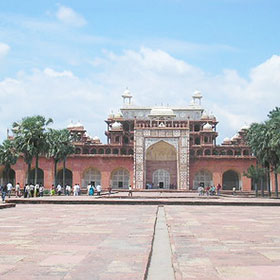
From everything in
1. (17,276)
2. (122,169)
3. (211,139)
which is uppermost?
(211,139)

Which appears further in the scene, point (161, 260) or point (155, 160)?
point (155, 160)

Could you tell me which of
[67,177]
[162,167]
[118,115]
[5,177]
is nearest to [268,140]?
[162,167]

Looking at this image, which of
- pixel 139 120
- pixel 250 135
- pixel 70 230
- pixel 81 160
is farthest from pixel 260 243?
pixel 139 120

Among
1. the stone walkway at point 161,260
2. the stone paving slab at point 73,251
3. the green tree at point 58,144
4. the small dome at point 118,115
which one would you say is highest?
the small dome at point 118,115

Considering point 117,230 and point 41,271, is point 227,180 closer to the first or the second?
point 117,230

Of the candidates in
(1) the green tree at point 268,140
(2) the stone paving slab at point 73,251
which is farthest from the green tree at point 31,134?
(2) the stone paving slab at point 73,251

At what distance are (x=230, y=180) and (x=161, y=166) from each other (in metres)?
8.46

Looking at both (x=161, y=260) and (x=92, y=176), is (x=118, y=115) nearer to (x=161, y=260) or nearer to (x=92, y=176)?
(x=92, y=176)

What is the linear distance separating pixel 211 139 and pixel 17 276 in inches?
1931

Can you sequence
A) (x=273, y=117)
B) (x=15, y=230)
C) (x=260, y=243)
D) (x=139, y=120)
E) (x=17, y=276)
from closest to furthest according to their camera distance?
(x=17, y=276)
(x=260, y=243)
(x=15, y=230)
(x=273, y=117)
(x=139, y=120)

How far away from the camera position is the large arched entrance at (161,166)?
51.4 m

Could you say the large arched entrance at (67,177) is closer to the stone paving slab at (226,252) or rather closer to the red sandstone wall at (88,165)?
the red sandstone wall at (88,165)

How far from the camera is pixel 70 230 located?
9367 mm

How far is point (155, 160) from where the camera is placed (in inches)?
2050
